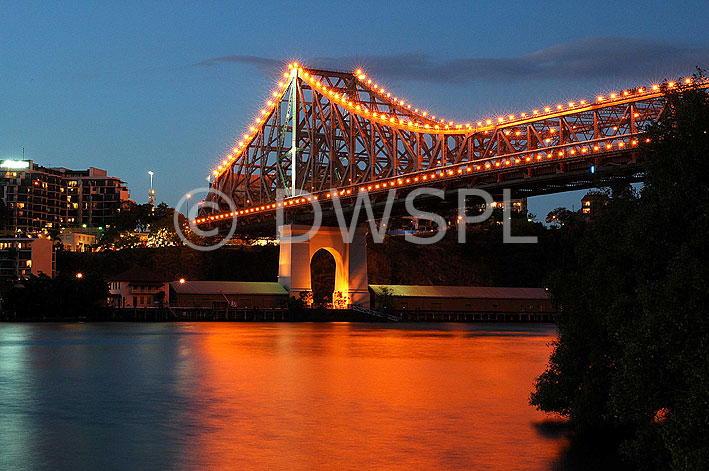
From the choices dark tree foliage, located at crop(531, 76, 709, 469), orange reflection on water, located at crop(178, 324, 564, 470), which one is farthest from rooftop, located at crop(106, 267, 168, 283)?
dark tree foliage, located at crop(531, 76, 709, 469)

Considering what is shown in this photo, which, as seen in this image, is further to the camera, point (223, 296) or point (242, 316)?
point (223, 296)

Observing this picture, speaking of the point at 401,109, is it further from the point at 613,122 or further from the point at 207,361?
the point at 207,361

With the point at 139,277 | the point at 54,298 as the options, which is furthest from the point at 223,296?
the point at 54,298

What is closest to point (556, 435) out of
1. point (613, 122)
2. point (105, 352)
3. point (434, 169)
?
point (105, 352)

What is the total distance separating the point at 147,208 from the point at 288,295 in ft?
210

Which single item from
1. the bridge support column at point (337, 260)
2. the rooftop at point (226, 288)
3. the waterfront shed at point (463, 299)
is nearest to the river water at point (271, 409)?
the rooftop at point (226, 288)

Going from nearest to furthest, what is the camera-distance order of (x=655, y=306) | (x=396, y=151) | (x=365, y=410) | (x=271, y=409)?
(x=655, y=306) → (x=365, y=410) → (x=271, y=409) → (x=396, y=151)

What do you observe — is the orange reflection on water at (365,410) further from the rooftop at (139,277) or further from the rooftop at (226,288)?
the rooftop at (226,288)

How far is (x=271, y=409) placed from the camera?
23359 millimetres

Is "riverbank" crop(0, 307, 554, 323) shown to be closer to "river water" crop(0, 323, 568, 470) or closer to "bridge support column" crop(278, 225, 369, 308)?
"bridge support column" crop(278, 225, 369, 308)

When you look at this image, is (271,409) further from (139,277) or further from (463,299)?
(463,299)

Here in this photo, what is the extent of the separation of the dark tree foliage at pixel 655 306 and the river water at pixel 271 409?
1883mm

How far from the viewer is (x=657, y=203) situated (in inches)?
565

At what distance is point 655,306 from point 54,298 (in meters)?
69.8
